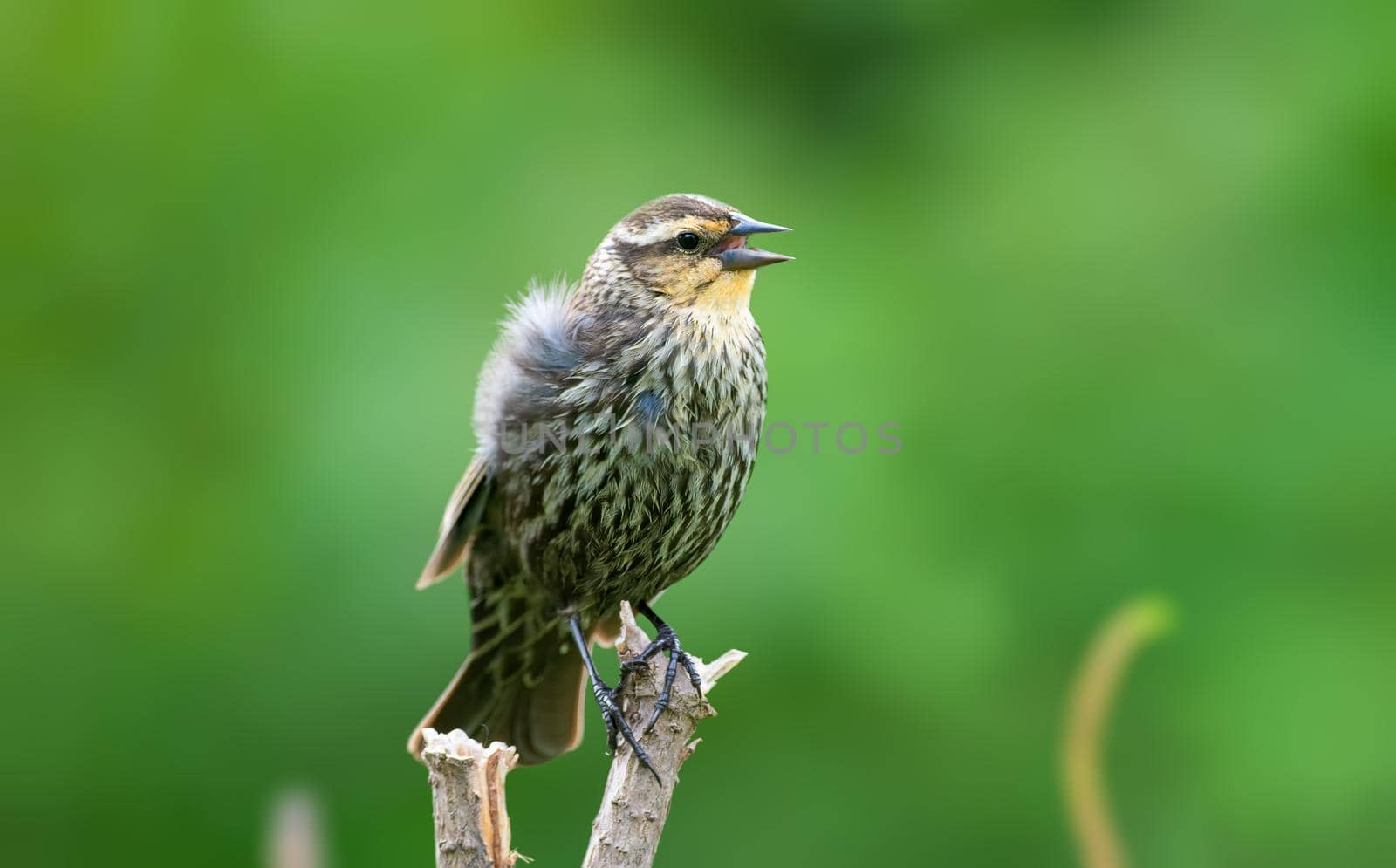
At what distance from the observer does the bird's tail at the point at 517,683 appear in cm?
371

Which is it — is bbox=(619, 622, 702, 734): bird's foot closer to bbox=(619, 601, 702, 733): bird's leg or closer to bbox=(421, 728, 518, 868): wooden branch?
bbox=(619, 601, 702, 733): bird's leg

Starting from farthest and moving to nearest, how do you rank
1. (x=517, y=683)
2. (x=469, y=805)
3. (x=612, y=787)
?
(x=517, y=683), (x=612, y=787), (x=469, y=805)

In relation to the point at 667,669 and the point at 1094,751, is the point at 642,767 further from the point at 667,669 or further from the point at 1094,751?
the point at 1094,751

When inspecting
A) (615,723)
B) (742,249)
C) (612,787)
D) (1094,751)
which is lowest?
(1094,751)

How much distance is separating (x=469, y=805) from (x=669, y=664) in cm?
79

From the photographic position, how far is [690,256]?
3.42 m

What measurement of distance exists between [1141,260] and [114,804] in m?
2.99

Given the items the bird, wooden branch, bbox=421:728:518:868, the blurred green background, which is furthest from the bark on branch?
the blurred green background

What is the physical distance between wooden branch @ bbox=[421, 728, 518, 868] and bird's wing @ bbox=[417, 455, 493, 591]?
1213mm

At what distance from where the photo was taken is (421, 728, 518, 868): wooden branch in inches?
91.4

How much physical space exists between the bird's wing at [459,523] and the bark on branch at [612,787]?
688mm

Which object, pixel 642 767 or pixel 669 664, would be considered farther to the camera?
pixel 669 664

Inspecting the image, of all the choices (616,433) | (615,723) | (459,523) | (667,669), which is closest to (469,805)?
(615,723)

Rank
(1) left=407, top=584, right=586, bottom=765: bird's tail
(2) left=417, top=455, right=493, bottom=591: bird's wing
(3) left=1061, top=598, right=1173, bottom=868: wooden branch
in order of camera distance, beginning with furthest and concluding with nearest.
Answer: (1) left=407, top=584, right=586, bottom=765: bird's tail → (2) left=417, top=455, right=493, bottom=591: bird's wing → (3) left=1061, top=598, right=1173, bottom=868: wooden branch
